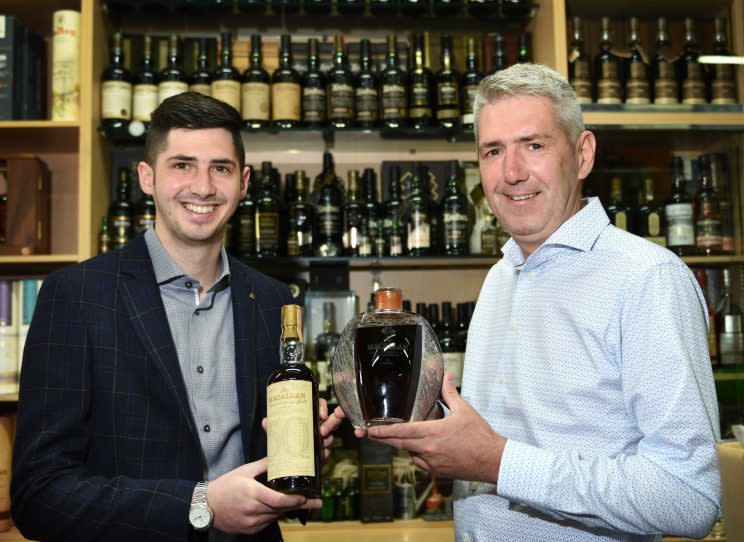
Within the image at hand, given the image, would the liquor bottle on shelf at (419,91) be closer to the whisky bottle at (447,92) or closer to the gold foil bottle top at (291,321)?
the whisky bottle at (447,92)

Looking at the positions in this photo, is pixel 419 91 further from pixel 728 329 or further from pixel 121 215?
pixel 728 329

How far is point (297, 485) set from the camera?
3.94 feet

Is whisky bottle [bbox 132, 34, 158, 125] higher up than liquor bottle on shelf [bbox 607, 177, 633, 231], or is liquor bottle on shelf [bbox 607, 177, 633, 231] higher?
whisky bottle [bbox 132, 34, 158, 125]

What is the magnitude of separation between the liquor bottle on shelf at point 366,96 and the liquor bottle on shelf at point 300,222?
27 cm

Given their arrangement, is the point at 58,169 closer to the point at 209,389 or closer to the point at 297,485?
the point at 209,389

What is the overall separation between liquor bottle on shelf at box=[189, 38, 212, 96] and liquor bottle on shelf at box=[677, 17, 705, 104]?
5.24 ft

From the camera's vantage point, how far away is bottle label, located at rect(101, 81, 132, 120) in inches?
102

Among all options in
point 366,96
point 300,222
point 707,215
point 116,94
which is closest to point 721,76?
point 707,215

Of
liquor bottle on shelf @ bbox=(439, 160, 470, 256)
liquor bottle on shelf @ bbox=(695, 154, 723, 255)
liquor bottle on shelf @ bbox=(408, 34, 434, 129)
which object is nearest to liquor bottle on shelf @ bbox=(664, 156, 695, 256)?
liquor bottle on shelf @ bbox=(695, 154, 723, 255)

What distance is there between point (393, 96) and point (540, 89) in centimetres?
132

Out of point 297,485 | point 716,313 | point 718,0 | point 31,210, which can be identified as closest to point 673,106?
point 718,0

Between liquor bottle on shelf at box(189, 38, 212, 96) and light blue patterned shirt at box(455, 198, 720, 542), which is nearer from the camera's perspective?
light blue patterned shirt at box(455, 198, 720, 542)

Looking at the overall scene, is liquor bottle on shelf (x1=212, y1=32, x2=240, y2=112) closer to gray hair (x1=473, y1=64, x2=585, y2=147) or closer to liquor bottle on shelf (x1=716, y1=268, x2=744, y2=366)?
gray hair (x1=473, y1=64, x2=585, y2=147)

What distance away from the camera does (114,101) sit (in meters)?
2.58
